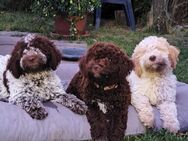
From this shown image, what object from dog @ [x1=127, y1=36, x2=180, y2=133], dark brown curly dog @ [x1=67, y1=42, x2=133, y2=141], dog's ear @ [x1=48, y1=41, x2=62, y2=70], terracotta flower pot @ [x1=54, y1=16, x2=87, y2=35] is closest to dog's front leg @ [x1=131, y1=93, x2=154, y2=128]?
dog @ [x1=127, y1=36, x2=180, y2=133]

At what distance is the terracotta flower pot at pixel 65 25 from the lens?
946 cm

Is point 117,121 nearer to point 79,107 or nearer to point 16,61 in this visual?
point 79,107

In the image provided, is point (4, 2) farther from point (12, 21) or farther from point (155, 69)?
point (155, 69)

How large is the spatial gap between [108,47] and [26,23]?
23.3 ft

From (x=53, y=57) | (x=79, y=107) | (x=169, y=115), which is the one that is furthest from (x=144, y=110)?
(x=53, y=57)

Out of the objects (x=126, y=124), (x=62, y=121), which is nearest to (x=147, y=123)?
(x=126, y=124)

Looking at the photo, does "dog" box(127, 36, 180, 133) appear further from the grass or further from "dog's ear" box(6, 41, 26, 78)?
the grass

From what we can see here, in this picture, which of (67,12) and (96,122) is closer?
(96,122)

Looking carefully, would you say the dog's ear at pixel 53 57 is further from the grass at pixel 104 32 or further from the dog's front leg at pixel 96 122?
the grass at pixel 104 32

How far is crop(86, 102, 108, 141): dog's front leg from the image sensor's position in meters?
4.25


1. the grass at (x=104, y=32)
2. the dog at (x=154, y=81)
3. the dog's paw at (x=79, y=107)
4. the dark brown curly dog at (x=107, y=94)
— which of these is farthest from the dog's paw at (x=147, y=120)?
the grass at (x=104, y=32)

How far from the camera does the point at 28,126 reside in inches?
164

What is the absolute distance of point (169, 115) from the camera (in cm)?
461

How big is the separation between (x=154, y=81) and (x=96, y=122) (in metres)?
0.76
